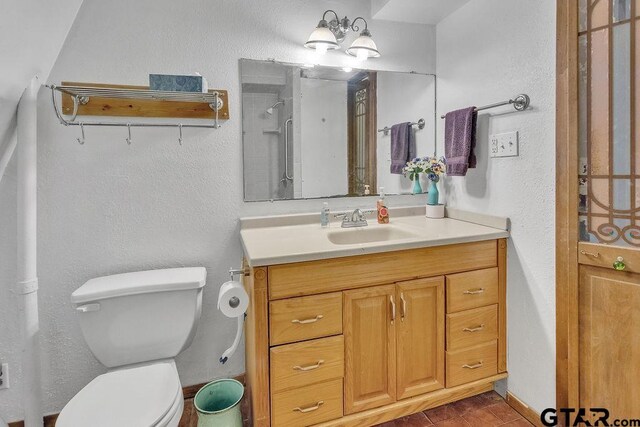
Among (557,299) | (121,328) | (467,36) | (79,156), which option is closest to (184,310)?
(121,328)

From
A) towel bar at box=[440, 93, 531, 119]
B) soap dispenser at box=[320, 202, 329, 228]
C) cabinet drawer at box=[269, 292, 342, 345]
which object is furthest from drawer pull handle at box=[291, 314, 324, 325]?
towel bar at box=[440, 93, 531, 119]

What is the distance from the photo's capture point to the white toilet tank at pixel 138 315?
143 cm

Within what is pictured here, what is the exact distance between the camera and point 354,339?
4.75ft

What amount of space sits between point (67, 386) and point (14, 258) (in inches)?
25.6

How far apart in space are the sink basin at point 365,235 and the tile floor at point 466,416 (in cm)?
85

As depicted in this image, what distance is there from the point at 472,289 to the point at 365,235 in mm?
574

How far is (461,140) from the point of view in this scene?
1.83 m

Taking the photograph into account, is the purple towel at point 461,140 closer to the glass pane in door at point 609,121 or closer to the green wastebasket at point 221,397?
the glass pane in door at point 609,121

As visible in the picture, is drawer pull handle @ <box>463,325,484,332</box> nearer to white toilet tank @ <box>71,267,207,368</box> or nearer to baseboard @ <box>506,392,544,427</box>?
baseboard @ <box>506,392,544,427</box>

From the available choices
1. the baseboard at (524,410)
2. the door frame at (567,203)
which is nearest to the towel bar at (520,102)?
the door frame at (567,203)

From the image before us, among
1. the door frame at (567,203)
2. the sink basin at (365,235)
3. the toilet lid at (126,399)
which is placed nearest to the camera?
the toilet lid at (126,399)

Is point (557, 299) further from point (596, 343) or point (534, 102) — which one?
point (534, 102)

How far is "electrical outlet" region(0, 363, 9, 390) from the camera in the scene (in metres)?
1.59

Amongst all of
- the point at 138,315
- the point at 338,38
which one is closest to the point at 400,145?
the point at 338,38
